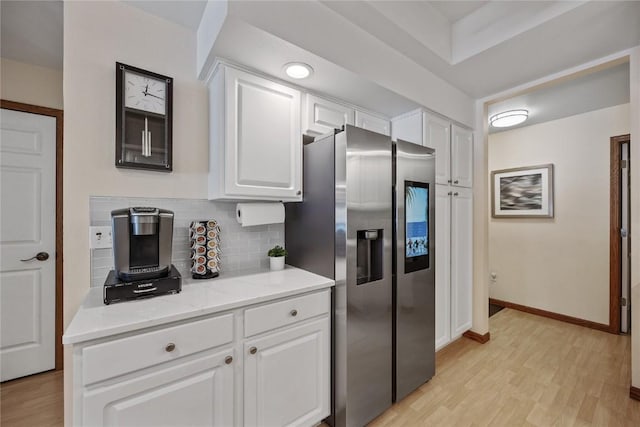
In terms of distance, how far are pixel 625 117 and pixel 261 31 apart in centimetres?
371

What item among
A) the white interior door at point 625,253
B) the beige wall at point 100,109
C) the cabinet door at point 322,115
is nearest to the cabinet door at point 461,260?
the cabinet door at point 322,115

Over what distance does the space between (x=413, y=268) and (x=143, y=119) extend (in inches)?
74.6

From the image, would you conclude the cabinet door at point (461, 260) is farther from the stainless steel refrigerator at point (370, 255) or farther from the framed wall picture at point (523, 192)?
the framed wall picture at point (523, 192)

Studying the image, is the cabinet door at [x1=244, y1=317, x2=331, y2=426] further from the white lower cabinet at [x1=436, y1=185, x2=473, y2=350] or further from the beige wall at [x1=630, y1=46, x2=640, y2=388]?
the beige wall at [x1=630, y1=46, x2=640, y2=388]

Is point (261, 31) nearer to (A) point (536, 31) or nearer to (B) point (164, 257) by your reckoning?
(B) point (164, 257)

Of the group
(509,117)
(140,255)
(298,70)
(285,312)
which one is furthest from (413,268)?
(509,117)

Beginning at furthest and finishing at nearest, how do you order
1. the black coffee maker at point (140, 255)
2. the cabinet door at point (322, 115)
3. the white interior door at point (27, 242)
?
the white interior door at point (27, 242), the cabinet door at point (322, 115), the black coffee maker at point (140, 255)

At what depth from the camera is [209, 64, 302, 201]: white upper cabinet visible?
1.58m

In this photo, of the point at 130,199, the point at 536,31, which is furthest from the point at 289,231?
the point at 536,31

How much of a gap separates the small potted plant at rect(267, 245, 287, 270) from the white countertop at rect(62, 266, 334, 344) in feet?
0.40

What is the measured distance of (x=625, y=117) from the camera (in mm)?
2832

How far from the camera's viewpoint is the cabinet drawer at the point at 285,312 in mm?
1320

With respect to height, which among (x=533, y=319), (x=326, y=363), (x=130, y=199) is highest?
(x=130, y=199)

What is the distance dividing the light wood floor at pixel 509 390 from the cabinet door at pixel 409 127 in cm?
190
